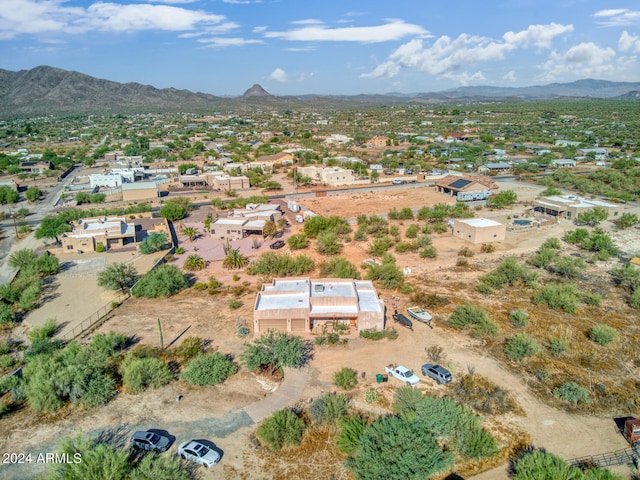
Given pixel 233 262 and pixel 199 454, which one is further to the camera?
pixel 233 262

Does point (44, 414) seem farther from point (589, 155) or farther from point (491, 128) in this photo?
point (491, 128)

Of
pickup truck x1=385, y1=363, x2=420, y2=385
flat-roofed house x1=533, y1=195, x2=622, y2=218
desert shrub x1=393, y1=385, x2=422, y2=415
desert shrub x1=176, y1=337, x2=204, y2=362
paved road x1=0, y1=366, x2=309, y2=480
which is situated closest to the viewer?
paved road x1=0, y1=366, x2=309, y2=480

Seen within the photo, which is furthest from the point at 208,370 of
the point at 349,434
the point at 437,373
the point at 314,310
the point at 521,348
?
the point at 521,348

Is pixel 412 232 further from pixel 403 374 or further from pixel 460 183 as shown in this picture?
pixel 403 374

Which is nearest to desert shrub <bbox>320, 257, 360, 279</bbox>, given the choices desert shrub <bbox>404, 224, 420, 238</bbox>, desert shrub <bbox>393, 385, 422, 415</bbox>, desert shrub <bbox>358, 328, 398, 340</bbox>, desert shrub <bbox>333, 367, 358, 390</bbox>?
desert shrub <bbox>358, 328, 398, 340</bbox>

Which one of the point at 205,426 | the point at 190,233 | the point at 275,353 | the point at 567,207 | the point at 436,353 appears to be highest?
the point at 567,207

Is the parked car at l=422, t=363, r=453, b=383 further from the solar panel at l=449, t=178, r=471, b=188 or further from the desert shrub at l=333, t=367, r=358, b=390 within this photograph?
the solar panel at l=449, t=178, r=471, b=188
